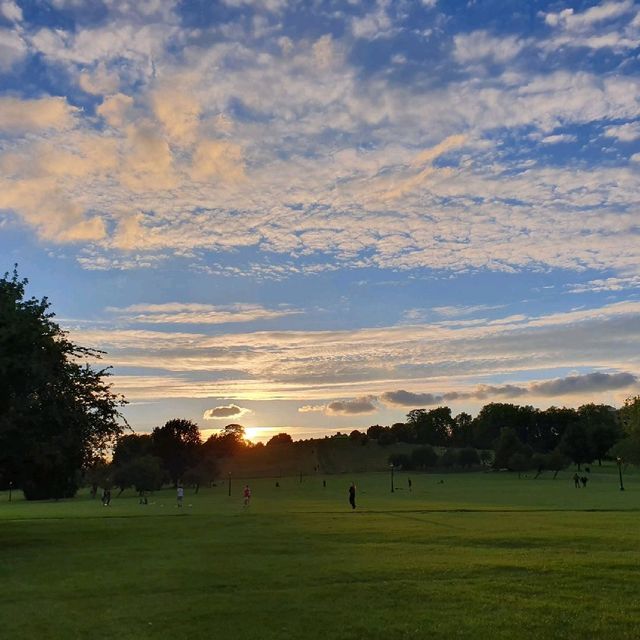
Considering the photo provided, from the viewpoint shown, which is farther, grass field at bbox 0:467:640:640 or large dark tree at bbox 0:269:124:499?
large dark tree at bbox 0:269:124:499

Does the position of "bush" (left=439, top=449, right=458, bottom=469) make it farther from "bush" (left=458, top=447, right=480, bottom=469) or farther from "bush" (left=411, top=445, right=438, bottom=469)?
"bush" (left=411, top=445, right=438, bottom=469)

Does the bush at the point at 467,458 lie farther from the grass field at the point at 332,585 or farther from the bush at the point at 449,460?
the grass field at the point at 332,585

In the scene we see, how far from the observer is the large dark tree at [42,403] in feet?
98.8

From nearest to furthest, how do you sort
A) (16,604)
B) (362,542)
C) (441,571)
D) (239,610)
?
(239,610), (16,604), (441,571), (362,542)

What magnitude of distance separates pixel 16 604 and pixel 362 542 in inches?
556

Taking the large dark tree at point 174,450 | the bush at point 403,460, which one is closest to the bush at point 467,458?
the bush at point 403,460

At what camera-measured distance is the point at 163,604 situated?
52.5ft

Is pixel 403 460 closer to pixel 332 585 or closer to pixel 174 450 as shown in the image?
pixel 174 450

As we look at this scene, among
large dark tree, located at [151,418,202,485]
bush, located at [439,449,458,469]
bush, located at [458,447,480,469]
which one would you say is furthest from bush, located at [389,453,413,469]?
large dark tree, located at [151,418,202,485]

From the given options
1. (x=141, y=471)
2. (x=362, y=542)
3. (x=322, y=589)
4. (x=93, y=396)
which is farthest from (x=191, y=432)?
(x=322, y=589)

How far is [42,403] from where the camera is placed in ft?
106

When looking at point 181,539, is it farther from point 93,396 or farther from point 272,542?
point 93,396

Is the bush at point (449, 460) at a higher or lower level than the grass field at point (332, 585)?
higher

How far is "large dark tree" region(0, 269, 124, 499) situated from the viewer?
3011 centimetres
